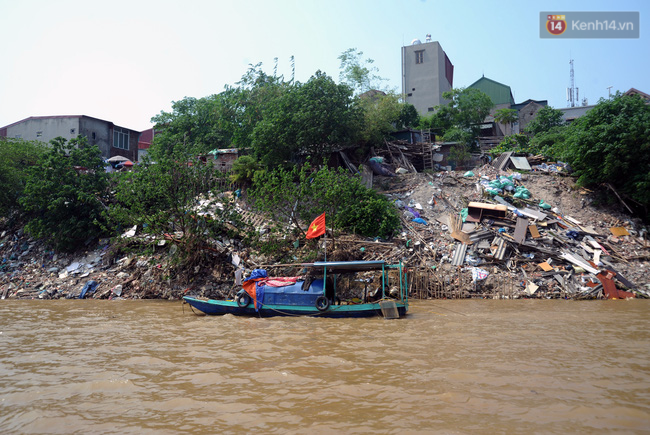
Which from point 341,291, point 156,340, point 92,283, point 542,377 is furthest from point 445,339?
point 92,283

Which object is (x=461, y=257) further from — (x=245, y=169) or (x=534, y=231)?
(x=245, y=169)

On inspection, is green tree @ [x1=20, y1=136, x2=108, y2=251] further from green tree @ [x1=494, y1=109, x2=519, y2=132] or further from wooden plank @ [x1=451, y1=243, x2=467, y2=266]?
green tree @ [x1=494, y1=109, x2=519, y2=132]

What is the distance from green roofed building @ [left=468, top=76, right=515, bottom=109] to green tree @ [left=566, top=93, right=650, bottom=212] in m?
18.1

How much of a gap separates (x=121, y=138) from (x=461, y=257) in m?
25.9

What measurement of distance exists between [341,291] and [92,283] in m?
8.60

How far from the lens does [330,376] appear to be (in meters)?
5.32

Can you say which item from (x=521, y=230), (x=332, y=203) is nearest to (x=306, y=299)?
(x=332, y=203)

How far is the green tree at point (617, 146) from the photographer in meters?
15.1

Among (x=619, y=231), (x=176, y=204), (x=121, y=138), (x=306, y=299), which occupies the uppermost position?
(x=121, y=138)

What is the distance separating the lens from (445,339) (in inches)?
291

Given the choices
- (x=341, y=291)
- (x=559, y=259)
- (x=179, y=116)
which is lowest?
(x=341, y=291)

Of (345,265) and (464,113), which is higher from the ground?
(464,113)

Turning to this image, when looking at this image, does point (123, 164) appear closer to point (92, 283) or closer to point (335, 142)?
point (92, 283)

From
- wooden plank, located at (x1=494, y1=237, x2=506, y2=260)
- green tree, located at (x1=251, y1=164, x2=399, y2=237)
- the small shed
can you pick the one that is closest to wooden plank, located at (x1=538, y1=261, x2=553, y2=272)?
wooden plank, located at (x1=494, y1=237, x2=506, y2=260)
